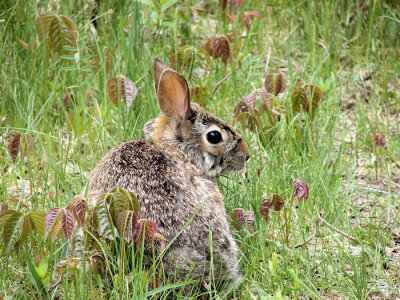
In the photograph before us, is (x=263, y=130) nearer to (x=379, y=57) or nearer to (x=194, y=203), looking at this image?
(x=194, y=203)

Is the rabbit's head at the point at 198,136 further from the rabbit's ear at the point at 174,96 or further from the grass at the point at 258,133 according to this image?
the grass at the point at 258,133

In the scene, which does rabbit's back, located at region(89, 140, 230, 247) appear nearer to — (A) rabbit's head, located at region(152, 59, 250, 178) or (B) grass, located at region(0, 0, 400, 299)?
(B) grass, located at region(0, 0, 400, 299)

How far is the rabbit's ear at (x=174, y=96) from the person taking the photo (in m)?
4.21

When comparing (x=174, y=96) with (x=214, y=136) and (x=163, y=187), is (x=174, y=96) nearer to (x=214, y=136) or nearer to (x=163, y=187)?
(x=214, y=136)

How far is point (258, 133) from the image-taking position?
515cm

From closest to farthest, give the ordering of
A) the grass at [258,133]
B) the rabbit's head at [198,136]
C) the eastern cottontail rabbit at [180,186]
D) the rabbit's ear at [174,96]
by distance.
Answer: the eastern cottontail rabbit at [180,186] → the grass at [258,133] → the rabbit's ear at [174,96] → the rabbit's head at [198,136]

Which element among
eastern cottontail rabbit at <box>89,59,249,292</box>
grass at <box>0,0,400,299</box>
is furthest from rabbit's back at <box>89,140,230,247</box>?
grass at <box>0,0,400,299</box>

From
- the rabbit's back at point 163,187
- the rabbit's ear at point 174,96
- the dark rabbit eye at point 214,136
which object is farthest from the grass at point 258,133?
the rabbit's ear at point 174,96

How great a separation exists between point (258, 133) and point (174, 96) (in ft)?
3.59

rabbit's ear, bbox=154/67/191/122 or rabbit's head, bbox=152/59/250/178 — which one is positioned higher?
rabbit's ear, bbox=154/67/191/122

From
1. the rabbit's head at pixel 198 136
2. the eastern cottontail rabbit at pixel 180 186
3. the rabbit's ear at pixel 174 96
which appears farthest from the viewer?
the rabbit's head at pixel 198 136

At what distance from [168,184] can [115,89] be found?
1514mm

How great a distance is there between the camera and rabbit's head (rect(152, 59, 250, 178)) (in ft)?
14.3

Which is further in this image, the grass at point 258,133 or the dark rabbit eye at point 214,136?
the dark rabbit eye at point 214,136
